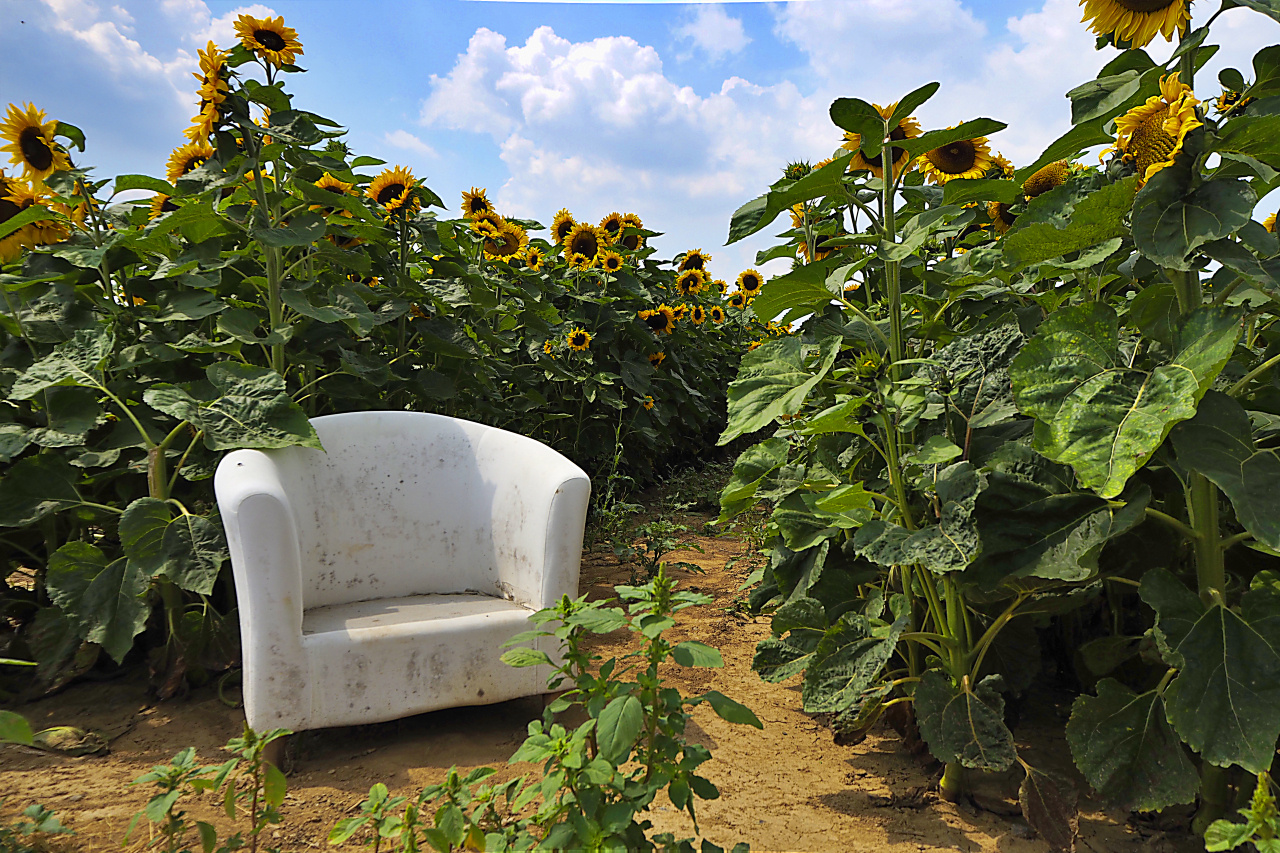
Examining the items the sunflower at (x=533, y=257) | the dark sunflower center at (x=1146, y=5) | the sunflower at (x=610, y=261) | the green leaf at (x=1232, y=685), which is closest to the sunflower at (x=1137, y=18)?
the dark sunflower center at (x=1146, y=5)

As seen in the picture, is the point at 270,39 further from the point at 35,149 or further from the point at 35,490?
the point at 35,490

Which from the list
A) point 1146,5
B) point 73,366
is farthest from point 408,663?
point 1146,5

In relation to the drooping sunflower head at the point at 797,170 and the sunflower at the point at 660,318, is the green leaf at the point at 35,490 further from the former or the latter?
the sunflower at the point at 660,318

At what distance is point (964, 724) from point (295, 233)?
7.32ft

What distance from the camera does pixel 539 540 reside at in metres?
2.32

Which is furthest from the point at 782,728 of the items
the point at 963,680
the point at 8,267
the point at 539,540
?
the point at 8,267

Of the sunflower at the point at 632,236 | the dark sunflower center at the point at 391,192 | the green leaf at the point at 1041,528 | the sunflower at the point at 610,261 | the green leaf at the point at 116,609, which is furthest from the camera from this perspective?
the sunflower at the point at 632,236

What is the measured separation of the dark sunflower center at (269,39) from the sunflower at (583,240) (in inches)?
92.2

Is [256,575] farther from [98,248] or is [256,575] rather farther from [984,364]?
[984,364]

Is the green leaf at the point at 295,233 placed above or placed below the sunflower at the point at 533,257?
below

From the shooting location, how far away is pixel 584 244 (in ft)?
15.8

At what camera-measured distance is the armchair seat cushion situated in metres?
2.06

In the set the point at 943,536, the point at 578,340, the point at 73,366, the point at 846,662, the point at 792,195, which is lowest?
the point at 846,662

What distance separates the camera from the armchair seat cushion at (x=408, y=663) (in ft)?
6.77
